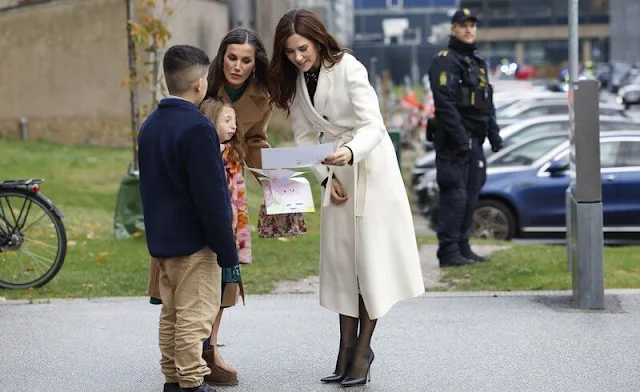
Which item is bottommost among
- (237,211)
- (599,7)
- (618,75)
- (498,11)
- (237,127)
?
(237,211)

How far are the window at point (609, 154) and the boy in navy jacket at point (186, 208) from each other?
30.1ft

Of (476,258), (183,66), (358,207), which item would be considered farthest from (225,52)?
(476,258)

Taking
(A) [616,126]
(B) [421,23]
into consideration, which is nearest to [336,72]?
(A) [616,126]

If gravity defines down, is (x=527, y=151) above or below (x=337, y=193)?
below

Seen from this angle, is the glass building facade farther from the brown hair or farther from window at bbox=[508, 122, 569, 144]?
the brown hair

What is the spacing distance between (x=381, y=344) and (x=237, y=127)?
174 cm

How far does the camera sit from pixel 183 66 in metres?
→ 5.37

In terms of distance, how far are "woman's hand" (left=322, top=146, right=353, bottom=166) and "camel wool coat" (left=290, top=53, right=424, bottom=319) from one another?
215 mm

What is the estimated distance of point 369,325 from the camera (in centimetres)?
609

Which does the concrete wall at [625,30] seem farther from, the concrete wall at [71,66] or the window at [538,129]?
the window at [538,129]

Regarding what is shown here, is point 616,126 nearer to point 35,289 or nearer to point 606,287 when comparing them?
point 606,287

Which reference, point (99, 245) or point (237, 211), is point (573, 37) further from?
point (99, 245)

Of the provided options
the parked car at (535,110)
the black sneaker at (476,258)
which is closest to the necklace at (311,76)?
the black sneaker at (476,258)

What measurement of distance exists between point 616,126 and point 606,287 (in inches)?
350
